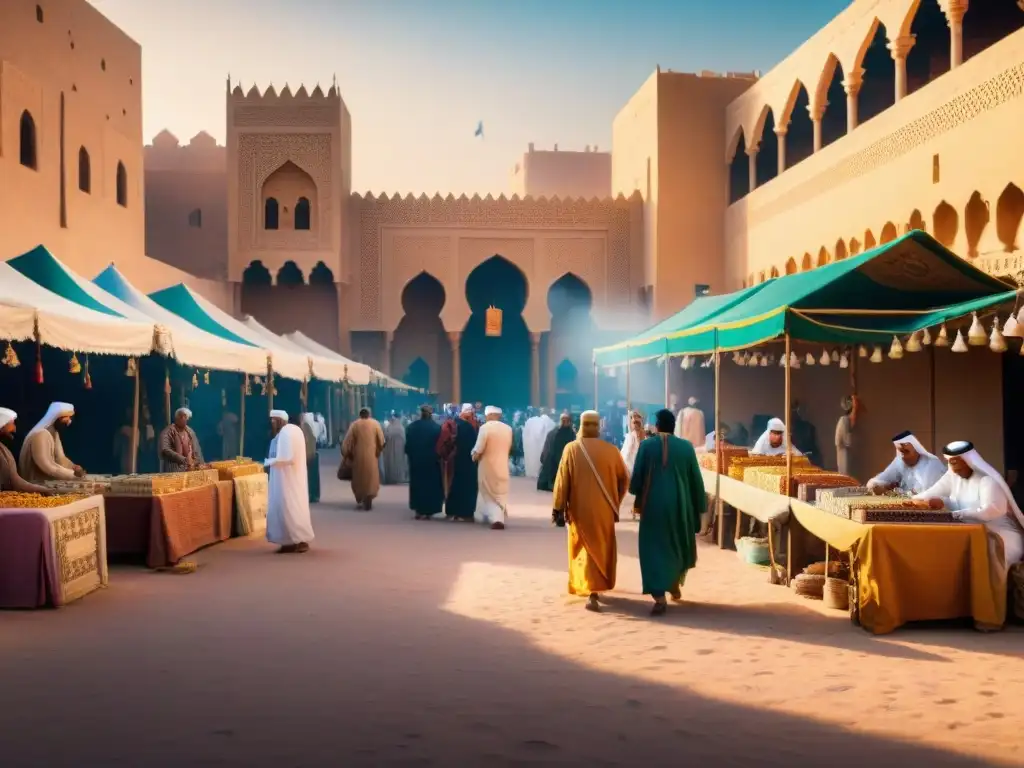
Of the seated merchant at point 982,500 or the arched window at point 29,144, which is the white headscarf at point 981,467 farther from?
the arched window at point 29,144

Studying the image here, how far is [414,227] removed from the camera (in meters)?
26.1

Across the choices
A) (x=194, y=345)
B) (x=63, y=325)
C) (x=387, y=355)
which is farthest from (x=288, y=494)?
(x=387, y=355)

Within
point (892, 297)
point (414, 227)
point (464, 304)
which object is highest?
point (414, 227)

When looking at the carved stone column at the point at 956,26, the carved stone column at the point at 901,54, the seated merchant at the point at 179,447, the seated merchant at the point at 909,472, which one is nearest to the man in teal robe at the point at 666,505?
the seated merchant at the point at 909,472

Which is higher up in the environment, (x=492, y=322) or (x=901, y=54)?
(x=901, y=54)

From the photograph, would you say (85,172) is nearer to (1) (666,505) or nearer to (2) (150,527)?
(2) (150,527)

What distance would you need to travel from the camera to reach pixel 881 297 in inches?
315

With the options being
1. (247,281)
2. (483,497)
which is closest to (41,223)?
(483,497)

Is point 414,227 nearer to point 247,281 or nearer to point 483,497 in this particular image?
point 247,281

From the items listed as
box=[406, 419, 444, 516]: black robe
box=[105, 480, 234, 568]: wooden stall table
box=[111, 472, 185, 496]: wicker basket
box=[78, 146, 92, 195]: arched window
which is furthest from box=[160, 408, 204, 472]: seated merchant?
box=[78, 146, 92, 195]: arched window

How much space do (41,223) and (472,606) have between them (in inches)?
473

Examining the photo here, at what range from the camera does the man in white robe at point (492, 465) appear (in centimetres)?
1094

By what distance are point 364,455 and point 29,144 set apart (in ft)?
25.7

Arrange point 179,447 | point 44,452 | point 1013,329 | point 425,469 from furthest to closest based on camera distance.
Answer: point 425,469 < point 179,447 < point 44,452 < point 1013,329
